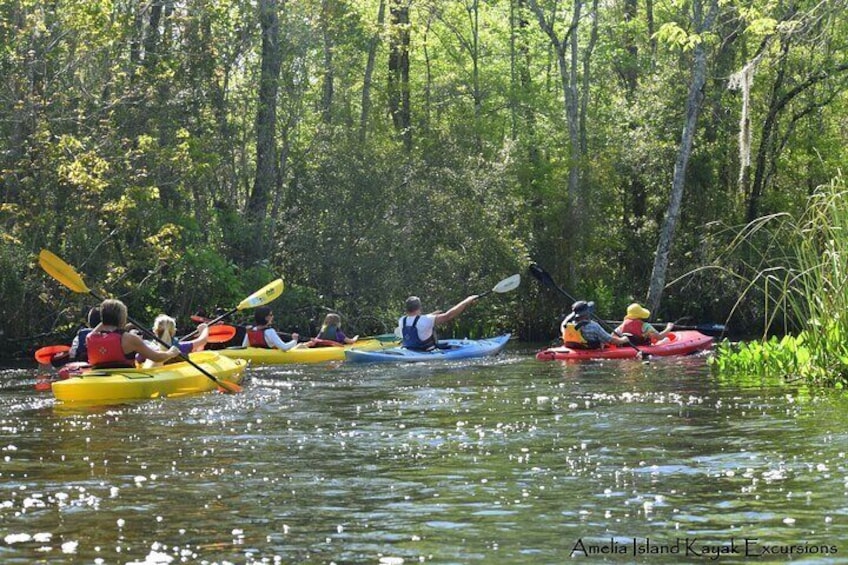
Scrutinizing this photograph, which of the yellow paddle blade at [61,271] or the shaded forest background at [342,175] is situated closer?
the yellow paddle blade at [61,271]

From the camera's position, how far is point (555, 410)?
11.6 metres

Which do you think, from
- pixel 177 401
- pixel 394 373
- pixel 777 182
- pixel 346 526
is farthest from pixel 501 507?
pixel 777 182

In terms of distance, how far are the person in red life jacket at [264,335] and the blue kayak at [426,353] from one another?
1.03 metres

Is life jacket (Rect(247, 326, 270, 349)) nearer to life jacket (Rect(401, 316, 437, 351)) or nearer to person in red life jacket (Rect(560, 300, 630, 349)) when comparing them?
life jacket (Rect(401, 316, 437, 351))

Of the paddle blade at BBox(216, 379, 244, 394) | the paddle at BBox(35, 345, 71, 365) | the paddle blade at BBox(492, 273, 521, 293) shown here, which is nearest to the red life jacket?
the paddle blade at BBox(492, 273, 521, 293)

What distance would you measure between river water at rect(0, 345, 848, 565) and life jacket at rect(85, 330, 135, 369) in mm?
621

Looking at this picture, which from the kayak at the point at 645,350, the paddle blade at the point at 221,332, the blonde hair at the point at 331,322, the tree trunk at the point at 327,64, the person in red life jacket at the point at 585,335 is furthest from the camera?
the tree trunk at the point at 327,64

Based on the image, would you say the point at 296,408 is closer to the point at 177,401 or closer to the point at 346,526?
the point at 177,401

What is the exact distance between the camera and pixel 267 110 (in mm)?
26469

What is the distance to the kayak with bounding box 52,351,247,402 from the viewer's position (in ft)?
42.2

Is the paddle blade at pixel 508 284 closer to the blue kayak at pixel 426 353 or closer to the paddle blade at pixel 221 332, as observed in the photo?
the blue kayak at pixel 426 353

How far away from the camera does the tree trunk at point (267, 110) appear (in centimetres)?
2602

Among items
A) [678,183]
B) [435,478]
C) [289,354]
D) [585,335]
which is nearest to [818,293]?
[435,478]

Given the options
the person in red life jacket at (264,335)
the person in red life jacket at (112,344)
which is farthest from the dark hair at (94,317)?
the person in red life jacket at (264,335)
